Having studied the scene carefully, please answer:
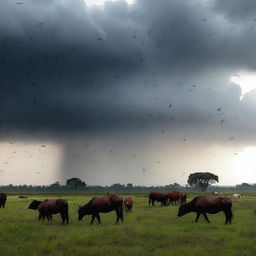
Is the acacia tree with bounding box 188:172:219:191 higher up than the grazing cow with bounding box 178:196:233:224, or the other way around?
the acacia tree with bounding box 188:172:219:191

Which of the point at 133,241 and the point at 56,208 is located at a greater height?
the point at 56,208

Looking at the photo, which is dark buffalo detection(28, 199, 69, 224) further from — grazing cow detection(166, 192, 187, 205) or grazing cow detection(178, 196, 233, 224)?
grazing cow detection(166, 192, 187, 205)

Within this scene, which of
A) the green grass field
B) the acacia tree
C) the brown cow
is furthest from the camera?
the acacia tree

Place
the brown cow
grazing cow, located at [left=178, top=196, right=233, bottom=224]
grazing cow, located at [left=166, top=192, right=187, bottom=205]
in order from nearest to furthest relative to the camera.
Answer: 1. grazing cow, located at [left=178, top=196, right=233, bottom=224]
2. the brown cow
3. grazing cow, located at [left=166, top=192, right=187, bottom=205]

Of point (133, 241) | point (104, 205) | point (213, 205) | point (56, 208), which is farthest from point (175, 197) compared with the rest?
point (133, 241)

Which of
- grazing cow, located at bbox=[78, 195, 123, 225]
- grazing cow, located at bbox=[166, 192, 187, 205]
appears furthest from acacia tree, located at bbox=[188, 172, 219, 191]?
grazing cow, located at bbox=[78, 195, 123, 225]

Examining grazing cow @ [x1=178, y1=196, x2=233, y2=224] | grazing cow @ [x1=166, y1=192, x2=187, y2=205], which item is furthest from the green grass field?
grazing cow @ [x1=166, y1=192, x2=187, y2=205]

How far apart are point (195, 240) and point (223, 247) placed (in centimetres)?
217

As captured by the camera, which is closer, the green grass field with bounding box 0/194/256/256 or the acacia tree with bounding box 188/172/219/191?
the green grass field with bounding box 0/194/256/256

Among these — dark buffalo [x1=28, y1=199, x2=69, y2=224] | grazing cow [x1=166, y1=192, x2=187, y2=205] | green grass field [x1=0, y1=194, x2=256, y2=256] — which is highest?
grazing cow [x1=166, y1=192, x2=187, y2=205]

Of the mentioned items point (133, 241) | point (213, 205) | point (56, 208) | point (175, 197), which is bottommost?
point (133, 241)

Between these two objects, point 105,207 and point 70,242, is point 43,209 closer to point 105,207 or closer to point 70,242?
point 105,207

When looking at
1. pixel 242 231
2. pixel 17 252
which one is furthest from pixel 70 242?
pixel 242 231

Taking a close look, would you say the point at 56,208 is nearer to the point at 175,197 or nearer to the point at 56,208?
the point at 56,208
